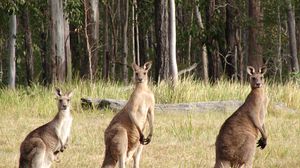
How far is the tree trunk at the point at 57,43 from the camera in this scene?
706 inches

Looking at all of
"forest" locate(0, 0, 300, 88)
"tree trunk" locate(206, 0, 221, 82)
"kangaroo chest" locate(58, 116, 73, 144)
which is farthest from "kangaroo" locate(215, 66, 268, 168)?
"tree trunk" locate(206, 0, 221, 82)

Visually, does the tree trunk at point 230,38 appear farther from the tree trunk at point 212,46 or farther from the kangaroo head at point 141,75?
the kangaroo head at point 141,75

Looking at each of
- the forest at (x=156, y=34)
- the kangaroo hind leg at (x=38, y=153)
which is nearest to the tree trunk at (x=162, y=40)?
the forest at (x=156, y=34)

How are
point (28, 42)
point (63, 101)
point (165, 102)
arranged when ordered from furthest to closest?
1. point (28, 42)
2. point (165, 102)
3. point (63, 101)

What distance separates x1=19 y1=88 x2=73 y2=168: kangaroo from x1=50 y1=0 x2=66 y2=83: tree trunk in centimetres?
982

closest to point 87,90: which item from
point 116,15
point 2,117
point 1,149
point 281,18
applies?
point 2,117

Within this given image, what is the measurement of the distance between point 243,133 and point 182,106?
290 inches

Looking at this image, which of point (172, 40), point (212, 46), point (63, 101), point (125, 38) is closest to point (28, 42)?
point (125, 38)

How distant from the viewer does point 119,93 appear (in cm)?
1611

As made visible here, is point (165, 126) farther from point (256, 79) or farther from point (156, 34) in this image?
point (156, 34)

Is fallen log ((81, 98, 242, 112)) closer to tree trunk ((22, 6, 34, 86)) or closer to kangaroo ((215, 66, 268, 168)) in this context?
kangaroo ((215, 66, 268, 168))

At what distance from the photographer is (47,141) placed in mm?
7441

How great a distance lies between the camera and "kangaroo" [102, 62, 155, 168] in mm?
7328

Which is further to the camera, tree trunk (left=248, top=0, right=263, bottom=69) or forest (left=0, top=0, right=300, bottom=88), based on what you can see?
tree trunk (left=248, top=0, right=263, bottom=69)
